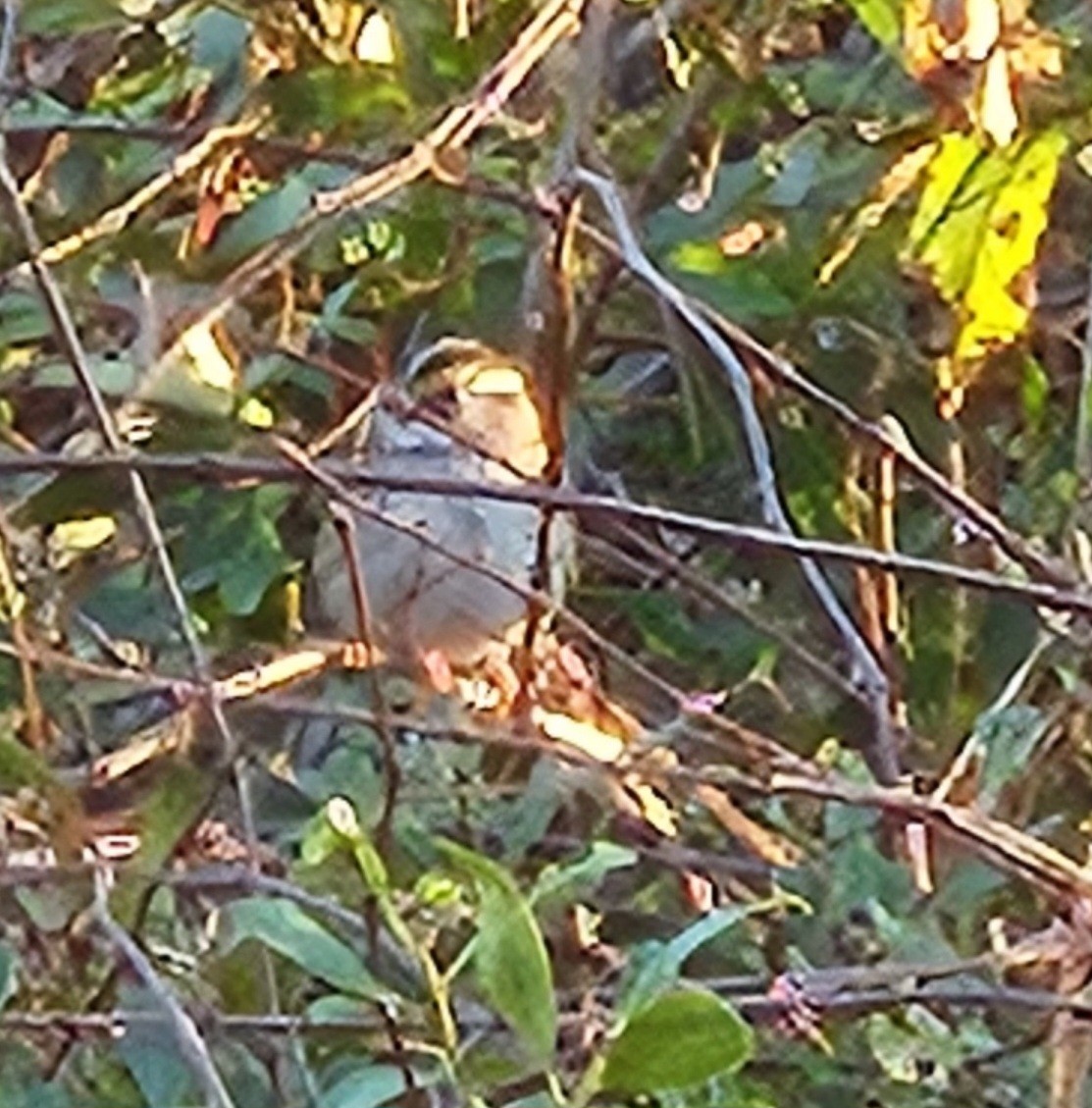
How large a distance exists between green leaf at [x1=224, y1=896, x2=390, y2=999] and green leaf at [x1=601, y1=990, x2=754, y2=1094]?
134 millimetres

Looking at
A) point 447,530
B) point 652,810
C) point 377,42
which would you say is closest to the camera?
point 652,810

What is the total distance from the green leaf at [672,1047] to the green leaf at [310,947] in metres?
0.13

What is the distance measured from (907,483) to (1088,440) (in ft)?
1.34

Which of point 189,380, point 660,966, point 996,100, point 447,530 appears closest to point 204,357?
point 189,380

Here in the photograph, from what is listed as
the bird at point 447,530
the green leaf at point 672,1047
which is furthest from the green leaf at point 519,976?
the bird at point 447,530

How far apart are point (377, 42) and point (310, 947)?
751 millimetres

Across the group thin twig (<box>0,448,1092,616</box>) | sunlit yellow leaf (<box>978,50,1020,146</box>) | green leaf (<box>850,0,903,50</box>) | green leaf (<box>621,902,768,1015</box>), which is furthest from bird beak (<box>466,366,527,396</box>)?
green leaf (<box>621,902,768,1015</box>)

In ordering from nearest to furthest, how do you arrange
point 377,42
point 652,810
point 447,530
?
point 652,810 → point 377,42 → point 447,530

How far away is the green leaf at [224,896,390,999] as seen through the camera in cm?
128

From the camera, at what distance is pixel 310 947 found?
50.5 inches

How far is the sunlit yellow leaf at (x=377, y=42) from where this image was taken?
1.89m

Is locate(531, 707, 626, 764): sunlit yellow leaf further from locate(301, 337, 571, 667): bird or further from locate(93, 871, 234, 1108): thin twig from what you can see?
locate(301, 337, 571, 667): bird

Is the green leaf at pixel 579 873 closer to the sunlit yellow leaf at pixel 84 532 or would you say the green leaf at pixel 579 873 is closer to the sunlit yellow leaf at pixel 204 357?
the sunlit yellow leaf at pixel 204 357

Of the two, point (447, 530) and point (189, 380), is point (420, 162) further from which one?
point (447, 530)
